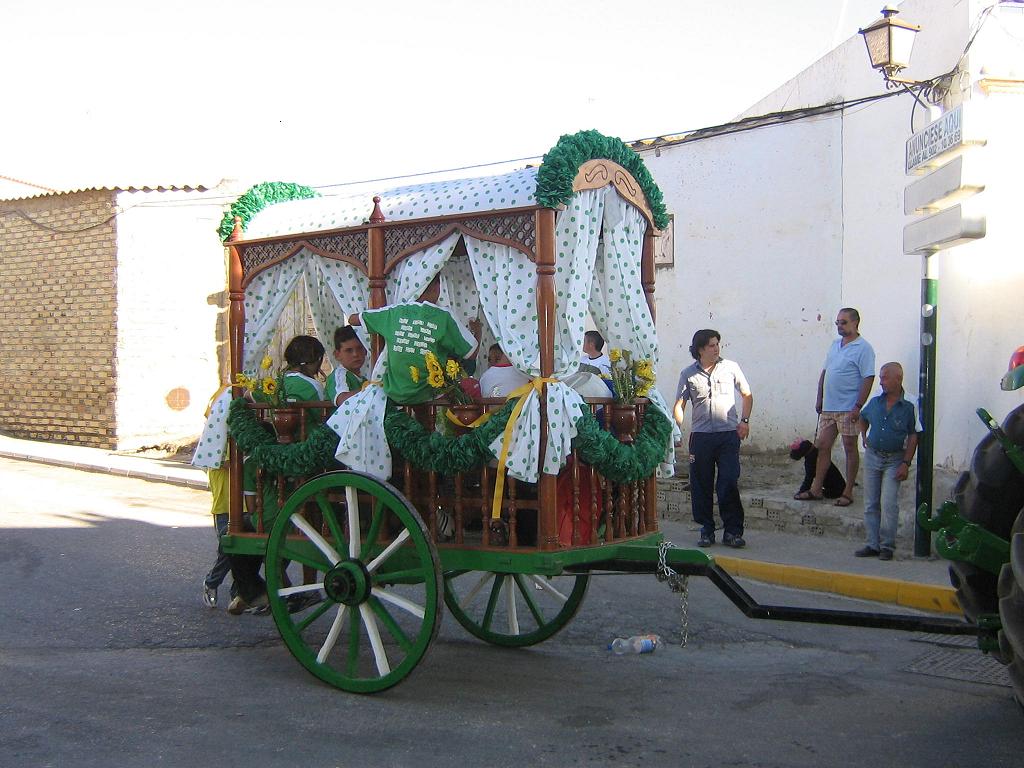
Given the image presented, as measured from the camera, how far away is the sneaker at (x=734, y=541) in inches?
352

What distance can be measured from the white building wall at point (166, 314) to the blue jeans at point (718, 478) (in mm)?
10594

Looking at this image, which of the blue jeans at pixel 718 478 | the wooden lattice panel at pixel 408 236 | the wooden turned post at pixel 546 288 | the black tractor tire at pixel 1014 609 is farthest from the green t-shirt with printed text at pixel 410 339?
the blue jeans at pixel 718 478

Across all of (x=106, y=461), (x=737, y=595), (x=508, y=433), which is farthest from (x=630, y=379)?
(x=106, y=461)

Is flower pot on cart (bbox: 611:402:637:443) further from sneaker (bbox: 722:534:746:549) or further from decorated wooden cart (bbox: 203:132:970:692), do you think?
sneaker (bbox: 722:534:746:549)

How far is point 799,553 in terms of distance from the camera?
8711 mm

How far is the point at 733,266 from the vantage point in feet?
41.8

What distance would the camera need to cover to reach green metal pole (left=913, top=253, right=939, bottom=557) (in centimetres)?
825

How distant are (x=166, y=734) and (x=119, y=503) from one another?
25.4 feet

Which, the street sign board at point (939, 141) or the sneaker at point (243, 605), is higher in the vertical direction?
the street sign board at point (939, 141)

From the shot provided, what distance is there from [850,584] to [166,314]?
41.5 ft

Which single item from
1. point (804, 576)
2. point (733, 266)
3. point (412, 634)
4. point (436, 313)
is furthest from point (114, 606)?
point (733, 266)

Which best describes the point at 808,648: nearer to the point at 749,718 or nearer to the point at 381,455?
the point at 749,718

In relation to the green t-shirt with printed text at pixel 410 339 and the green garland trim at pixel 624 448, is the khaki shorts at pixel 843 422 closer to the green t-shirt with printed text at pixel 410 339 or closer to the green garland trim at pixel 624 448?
the green garland trim at pixel 624 448

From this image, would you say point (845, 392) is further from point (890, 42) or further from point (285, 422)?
point (285, 422)
